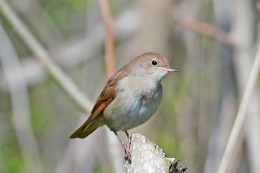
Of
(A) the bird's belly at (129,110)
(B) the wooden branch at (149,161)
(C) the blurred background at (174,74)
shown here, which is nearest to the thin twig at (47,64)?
(C) the blurred background at (174,74)

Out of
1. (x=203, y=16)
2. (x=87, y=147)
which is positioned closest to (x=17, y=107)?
(x=87, y=147)

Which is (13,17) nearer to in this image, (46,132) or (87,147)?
(87,147)

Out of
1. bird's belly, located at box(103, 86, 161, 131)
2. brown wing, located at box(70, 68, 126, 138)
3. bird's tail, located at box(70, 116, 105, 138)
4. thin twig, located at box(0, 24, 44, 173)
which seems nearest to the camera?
bird's belly, located at box(103, 86, 161, 131)

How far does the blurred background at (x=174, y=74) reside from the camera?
521 cm

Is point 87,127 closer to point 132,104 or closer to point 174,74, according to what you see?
point 132,104

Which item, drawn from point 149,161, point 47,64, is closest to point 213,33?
point 47,64

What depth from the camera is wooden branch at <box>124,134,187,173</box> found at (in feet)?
8.64

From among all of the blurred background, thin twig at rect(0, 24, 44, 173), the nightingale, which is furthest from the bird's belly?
→ thin twig at rect(0, 24, 44, 173)

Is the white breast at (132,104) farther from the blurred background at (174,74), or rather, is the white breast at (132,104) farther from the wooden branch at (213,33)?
the wooden branch at (213,33)

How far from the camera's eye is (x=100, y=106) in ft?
14.5

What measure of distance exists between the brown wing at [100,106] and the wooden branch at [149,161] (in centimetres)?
153

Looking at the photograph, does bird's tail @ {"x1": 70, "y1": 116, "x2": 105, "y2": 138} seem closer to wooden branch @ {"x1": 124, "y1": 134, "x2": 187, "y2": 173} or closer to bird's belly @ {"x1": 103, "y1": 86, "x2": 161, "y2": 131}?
bird's belly @ {"x1": 103, "y1": 86, "x2": 161, "y2": 131}

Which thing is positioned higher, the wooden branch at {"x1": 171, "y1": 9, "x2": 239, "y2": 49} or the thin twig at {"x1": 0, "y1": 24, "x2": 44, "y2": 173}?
the thin twig at {"x1": 0, "y1": 24, "x2": 44, "y2": 173}

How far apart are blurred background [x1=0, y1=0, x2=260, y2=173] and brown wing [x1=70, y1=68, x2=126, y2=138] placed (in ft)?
1.01
